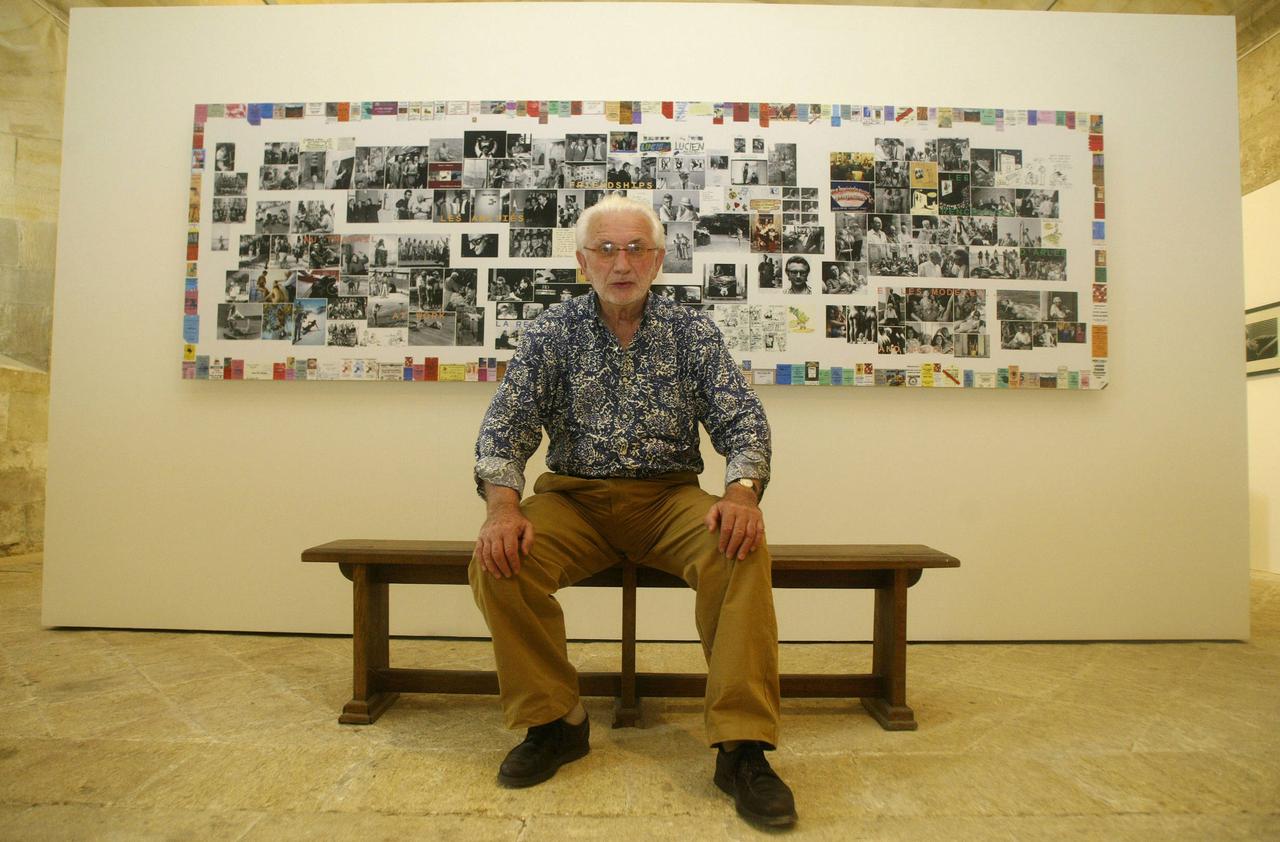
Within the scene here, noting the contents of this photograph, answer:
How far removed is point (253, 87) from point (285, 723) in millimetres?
2828

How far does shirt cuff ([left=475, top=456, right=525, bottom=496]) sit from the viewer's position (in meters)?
1.98

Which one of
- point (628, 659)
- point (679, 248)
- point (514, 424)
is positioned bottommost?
point (628, 659)

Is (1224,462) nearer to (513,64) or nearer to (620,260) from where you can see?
(620,260)

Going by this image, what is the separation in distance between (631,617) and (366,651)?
0.85 meters

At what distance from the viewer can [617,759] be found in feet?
6.28

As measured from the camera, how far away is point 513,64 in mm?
3232

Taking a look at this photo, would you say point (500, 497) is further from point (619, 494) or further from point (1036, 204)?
point (1036, 204)

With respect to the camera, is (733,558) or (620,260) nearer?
(733,558)

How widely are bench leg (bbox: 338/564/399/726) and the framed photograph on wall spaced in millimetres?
5855

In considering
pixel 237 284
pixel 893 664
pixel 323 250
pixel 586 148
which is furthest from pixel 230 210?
pixel 893 664

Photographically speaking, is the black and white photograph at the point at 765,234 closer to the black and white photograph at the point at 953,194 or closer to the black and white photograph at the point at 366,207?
the black and white photograph at the point at 953,194

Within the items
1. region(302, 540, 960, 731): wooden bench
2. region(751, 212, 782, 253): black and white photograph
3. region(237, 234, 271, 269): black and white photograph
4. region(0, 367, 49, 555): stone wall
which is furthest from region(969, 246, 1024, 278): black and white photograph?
region(0, 367, 49, 555): stone wall

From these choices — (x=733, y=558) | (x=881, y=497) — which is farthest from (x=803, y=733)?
(x=881, y=497)

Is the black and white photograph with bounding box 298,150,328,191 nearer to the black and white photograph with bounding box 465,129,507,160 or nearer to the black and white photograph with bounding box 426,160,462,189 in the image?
the black and white photograph with bounding box 426,160,462,189
